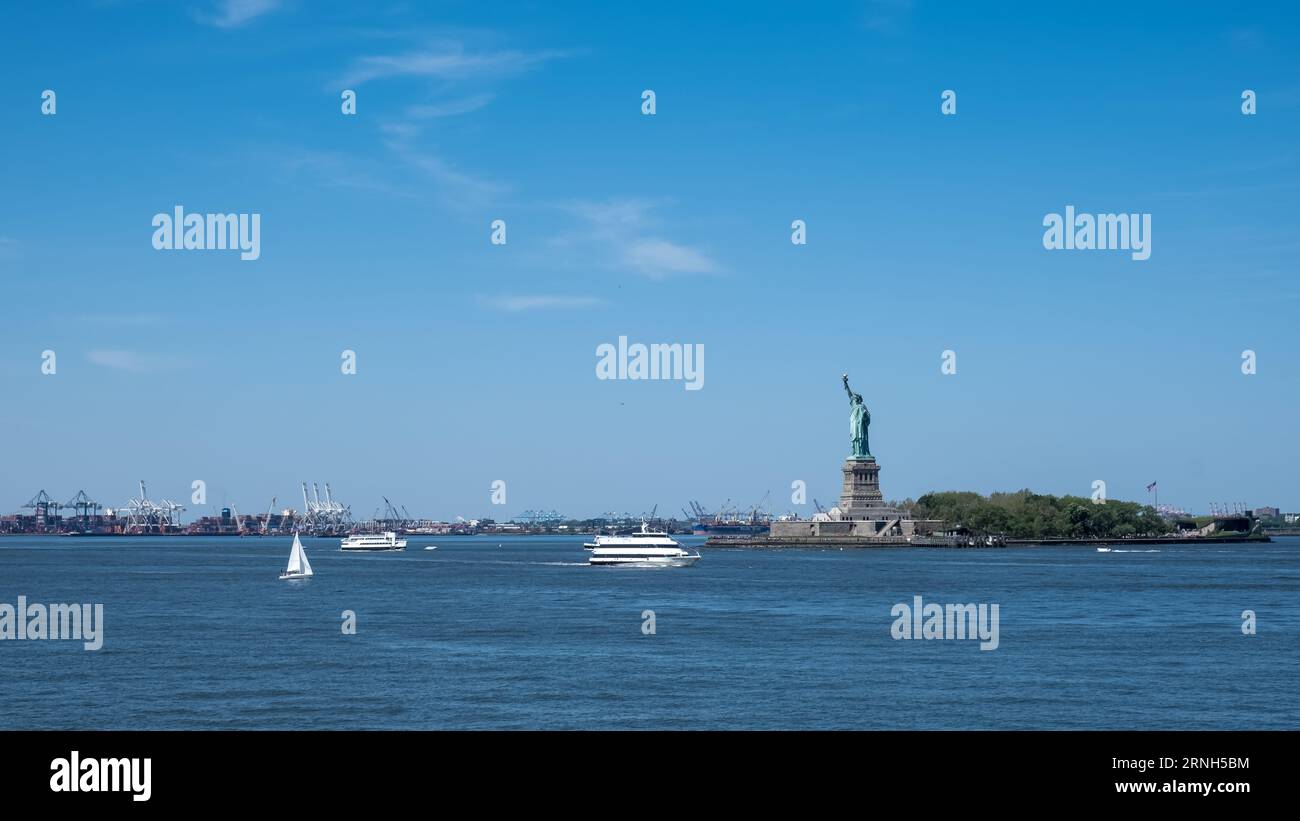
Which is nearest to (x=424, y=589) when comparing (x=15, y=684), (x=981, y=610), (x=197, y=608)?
(x=197, y=608)

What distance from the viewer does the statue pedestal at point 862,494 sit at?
178m

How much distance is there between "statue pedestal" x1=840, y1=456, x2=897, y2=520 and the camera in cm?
17812

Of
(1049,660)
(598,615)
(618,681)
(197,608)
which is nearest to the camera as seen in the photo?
(618,681)

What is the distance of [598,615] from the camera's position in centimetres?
6400

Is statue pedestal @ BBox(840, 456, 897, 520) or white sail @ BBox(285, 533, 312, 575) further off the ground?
statue pedestal @ BBox(840, 456, 897, 520)

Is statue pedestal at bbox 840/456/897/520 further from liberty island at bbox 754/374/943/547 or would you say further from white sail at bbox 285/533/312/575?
white sail at bbox 285/533/312/575

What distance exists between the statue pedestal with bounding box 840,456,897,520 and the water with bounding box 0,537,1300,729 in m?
90.9

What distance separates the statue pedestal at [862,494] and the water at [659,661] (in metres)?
90.9

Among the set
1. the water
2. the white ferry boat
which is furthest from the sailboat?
the white ferry boat
